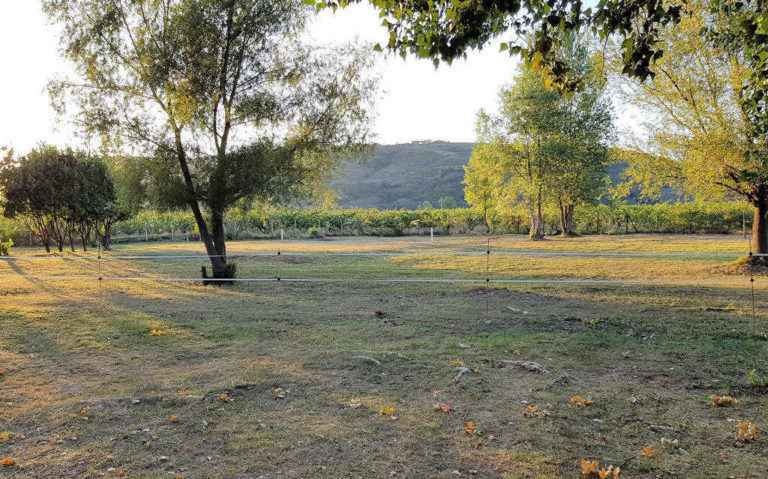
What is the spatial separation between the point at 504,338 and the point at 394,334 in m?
1.76

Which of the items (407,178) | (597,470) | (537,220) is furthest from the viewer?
(407,178)

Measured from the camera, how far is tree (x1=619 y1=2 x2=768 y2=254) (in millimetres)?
13750

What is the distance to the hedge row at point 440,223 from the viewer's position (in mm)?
37875

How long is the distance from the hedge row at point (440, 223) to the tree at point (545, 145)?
2.29 m

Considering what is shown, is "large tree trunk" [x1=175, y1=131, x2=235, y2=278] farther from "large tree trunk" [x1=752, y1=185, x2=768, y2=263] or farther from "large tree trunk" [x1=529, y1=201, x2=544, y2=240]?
"large tree trunk" [x1=529, y1=201, x2=544, y2=240]

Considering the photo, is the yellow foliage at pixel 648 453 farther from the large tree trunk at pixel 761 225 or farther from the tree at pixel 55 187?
the tree at pixel 55 187

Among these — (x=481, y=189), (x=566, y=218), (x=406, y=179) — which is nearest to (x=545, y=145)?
(x=566, y=218)

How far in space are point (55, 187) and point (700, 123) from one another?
2920 centimetres

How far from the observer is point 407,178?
121 m

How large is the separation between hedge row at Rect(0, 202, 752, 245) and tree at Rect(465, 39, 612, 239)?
229 centimetres

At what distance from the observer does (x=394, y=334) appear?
8180mm

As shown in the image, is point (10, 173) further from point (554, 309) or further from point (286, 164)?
point (554, 309)

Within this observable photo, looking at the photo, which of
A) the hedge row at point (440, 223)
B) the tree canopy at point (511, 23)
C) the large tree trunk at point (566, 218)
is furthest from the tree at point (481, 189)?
the tree canopy at point (511, 23)

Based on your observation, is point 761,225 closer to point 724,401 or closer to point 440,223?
point 724,401
